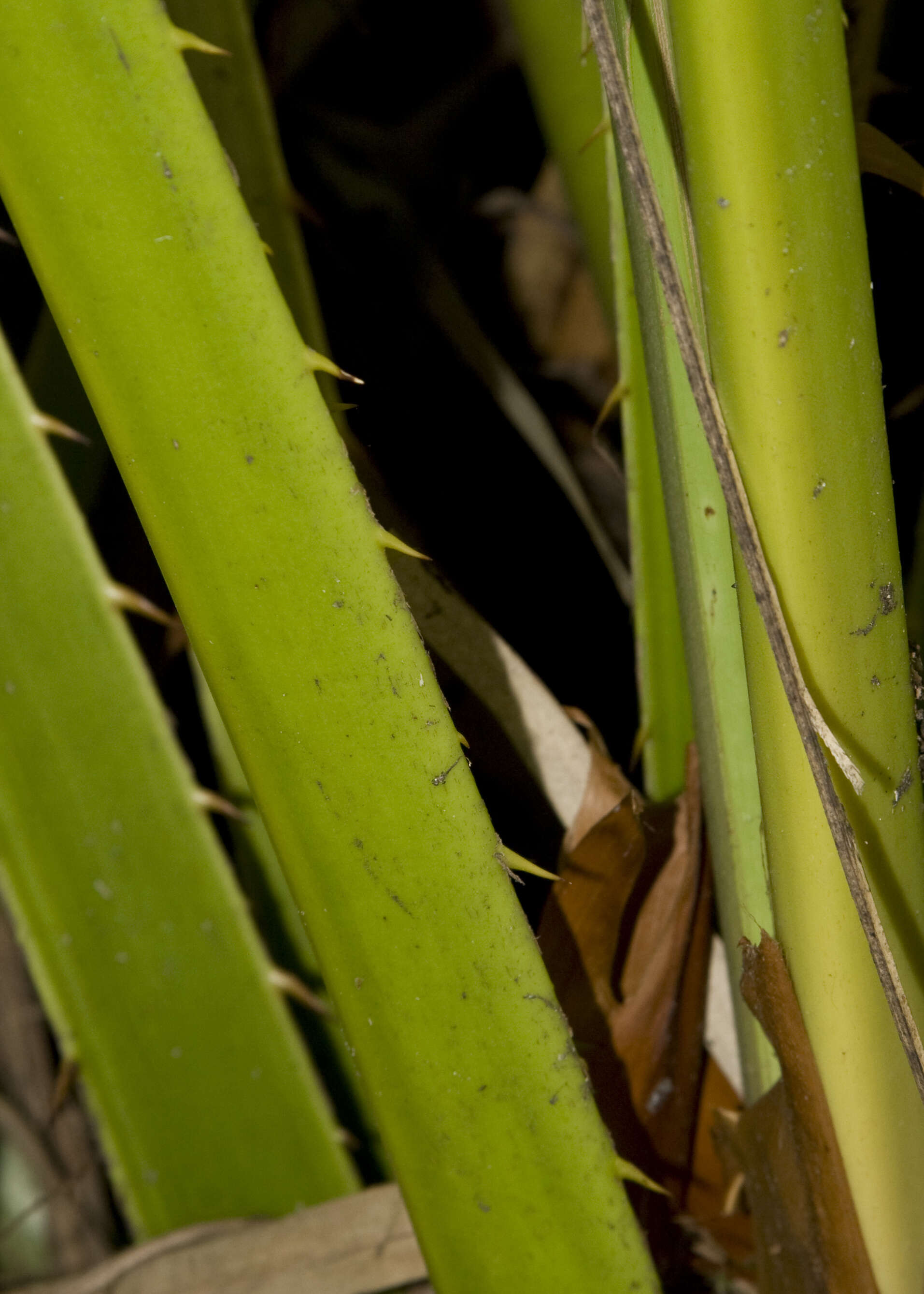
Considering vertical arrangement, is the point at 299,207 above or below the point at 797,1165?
above

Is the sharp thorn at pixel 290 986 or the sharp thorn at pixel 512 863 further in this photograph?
the sharp thorn at pixel 290 986

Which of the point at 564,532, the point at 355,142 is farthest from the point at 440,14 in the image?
the point at 564,532

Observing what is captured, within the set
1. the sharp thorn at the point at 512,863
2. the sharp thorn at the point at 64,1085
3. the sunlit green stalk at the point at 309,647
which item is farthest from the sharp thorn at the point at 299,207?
the sharp thorn at the point at 64,1085

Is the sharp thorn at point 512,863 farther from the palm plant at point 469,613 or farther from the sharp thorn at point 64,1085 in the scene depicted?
the sharp thorn at point 64,1085

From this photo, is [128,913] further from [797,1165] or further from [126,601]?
[797,1165]

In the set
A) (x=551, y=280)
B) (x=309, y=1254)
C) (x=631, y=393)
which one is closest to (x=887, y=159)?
(x=631, y=393)

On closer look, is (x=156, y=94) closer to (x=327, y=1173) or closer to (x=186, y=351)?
(x=186, y=351)

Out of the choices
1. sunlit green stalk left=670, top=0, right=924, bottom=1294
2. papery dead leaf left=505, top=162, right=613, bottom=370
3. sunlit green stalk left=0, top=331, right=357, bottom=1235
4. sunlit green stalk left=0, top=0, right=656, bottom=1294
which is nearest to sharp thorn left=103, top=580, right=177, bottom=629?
sunlit green stalk left=0, top=331, right=357, bottom=1235
